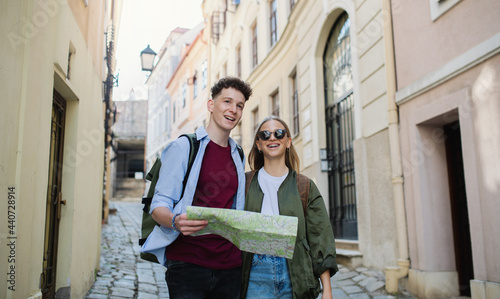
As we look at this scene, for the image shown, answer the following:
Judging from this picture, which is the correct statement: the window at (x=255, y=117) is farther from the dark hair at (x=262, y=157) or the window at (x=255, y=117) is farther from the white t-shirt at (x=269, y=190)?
the white t-shirt at (x=269, y=190)

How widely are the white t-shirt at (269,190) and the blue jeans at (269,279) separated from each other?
0.97 ft

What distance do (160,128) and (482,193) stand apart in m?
32.3

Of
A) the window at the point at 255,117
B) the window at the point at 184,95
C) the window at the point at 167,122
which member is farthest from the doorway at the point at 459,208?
the window at the point at 167,122

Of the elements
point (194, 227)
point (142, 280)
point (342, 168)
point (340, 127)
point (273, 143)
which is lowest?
point (142, 280)

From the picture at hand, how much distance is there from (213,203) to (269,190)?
Result: 566mm

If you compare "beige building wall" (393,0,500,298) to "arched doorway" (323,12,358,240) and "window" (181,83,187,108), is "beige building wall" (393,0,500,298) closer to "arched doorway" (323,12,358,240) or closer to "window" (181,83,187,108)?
"arched doorway" (323,12,358,240)

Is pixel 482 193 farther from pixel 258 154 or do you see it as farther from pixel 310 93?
pixel 310 93

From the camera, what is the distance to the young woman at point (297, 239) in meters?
2.74

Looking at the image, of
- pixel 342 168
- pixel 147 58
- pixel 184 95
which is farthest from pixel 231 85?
pixel 184 95

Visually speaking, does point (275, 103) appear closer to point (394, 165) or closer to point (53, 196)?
point (394, 165)

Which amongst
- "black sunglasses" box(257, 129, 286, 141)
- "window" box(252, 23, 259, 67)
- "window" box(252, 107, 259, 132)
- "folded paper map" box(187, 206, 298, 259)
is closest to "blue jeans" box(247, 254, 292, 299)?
"folded paper map" box(187, 206, 298, 259)

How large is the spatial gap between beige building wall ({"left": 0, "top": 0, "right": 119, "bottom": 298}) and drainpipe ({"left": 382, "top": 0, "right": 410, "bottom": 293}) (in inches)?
167

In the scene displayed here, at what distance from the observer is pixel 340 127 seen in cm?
968

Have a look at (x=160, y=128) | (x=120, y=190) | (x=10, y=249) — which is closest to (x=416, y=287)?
(x=10, y=249)
